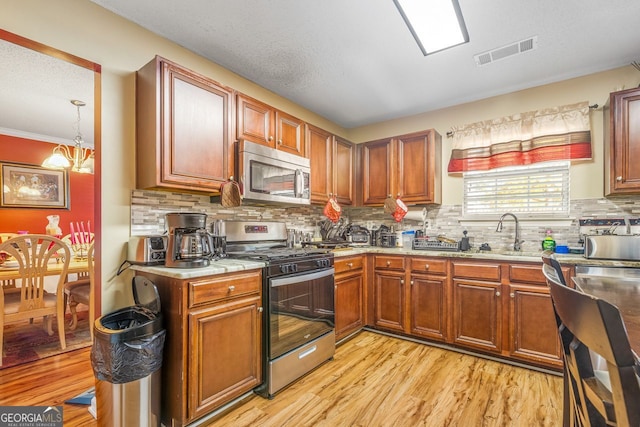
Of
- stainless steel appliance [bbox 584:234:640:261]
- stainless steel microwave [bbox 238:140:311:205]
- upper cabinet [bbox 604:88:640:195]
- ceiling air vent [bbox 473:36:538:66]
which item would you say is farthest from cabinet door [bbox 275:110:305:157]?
upper cabinet [bbox 604:88:640:195]

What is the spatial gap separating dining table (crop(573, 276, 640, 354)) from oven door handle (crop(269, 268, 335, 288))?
1569 millimetres

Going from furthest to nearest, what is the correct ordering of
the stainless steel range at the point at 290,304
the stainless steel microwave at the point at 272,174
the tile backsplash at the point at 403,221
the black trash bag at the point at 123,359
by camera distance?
the stainless steel microwave at the point at 272,174
the tile backsplash at the point at 403,221
the stainless steel range at the point at 290,304
the black trash bag at the point at 123,359

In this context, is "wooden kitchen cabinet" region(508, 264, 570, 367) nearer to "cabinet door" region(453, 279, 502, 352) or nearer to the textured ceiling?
"cabinet door" region(453, 279, 502, 352)

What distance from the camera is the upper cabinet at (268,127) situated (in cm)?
243

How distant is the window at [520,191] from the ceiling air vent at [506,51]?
1114 mm

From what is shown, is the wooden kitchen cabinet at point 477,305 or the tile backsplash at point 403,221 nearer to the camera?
the tile backsplash at point 403,221

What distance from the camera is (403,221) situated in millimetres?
3600

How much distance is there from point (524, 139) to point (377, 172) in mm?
1493

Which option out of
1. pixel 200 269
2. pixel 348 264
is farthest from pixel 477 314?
pixel 200 269

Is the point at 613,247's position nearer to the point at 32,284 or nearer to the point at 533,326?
the point at 533,326

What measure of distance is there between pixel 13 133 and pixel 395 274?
526cm

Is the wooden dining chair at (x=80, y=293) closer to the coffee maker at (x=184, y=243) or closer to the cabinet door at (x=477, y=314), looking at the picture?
the coffee maker at (x=184, y=243)

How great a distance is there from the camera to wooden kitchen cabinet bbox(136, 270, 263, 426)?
162 centimetres

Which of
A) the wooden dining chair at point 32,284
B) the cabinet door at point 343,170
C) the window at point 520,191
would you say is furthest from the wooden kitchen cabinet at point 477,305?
the wooden dining chair at point 32,284
